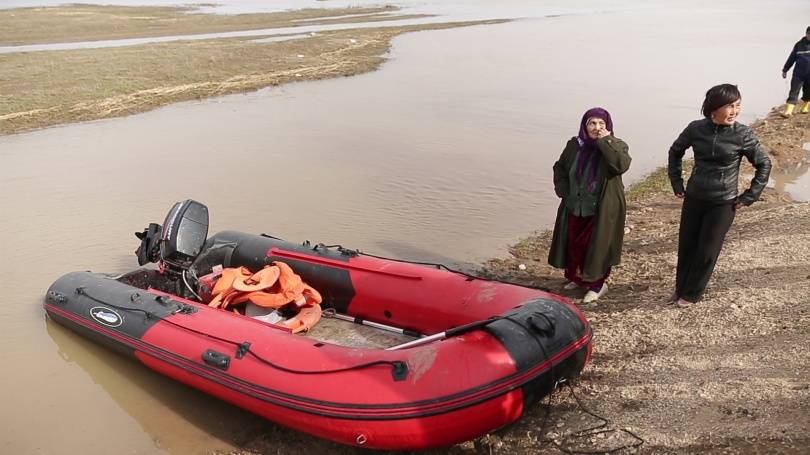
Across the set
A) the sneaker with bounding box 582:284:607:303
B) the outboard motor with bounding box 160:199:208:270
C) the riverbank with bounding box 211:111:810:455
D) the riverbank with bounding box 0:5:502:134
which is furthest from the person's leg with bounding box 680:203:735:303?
the riverbank with bounding box 0:5:502:134

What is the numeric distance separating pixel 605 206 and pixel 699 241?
2.08 ft

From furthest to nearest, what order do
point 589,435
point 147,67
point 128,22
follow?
point 128,22 < point 147,67 < point 589,435

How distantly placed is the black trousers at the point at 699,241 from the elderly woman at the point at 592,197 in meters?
0.46

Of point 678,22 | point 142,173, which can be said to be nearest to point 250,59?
point 142,173

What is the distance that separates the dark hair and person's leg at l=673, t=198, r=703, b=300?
0.58 metres

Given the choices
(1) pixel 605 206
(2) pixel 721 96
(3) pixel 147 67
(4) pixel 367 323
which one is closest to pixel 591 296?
(1) pixel 605 206

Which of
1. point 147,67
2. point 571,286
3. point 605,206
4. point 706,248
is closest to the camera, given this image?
point 706,248

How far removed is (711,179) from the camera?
3.76 m

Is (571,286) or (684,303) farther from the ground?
(684,303)

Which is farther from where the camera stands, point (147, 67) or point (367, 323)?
point (147, 67)

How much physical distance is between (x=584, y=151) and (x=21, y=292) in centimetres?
469

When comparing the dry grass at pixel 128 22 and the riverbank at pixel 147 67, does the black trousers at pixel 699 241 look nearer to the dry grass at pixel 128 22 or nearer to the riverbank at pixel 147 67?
the riverbank at pixel 147 67

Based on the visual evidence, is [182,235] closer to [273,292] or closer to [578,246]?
[273,292]

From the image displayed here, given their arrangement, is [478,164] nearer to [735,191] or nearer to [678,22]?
[735,191]
